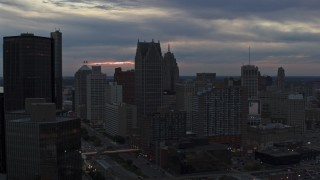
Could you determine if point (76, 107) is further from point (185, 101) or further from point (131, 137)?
point (131, 137)

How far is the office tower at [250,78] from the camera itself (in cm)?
11244

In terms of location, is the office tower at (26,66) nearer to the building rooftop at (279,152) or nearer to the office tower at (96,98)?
the building rooftop at (279,152)

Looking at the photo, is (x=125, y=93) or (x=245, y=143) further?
(x=125, y=93)

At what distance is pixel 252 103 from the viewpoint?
302 feet

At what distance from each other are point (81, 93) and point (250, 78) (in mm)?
39908

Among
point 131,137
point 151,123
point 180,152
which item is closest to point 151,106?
point 131,137

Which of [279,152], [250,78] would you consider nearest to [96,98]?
[250,78]

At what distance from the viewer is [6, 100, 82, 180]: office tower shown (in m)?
29.2

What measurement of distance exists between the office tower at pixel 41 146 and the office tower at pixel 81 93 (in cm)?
7712

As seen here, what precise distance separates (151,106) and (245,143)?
19.4 metres

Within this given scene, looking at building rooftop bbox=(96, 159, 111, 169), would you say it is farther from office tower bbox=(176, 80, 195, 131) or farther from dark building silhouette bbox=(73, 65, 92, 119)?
dark building silhouette bbox=(73, 65, 92, 119)

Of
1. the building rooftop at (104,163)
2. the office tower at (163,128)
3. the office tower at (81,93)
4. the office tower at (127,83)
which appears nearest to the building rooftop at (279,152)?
the office tower at (163,128)

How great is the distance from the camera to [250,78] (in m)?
114

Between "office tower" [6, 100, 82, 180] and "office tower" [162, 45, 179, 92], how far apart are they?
3604 inches
